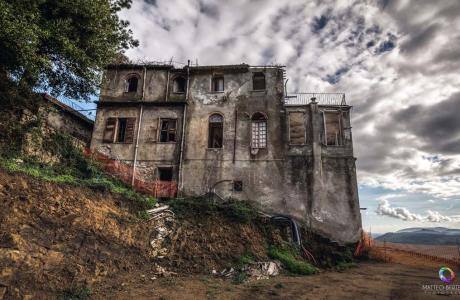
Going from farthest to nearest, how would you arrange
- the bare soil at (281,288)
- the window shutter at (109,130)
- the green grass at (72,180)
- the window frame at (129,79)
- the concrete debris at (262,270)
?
the window frame at (129,79) < the window shutter at (109,130) < the concrete debris at (262,270) < the green grass at (72,180) < the bare soil at (281,288)

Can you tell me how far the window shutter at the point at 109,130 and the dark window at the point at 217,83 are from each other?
24.0 feet

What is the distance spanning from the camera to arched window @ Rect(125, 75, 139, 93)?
18.9 metres

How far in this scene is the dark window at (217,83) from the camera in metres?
19.0

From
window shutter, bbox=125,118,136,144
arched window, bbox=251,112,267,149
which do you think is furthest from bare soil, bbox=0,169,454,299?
window shutter, bbox=125,118,136,144

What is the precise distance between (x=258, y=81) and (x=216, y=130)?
4706 mm

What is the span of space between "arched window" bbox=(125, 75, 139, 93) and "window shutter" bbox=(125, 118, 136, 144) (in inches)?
94.0

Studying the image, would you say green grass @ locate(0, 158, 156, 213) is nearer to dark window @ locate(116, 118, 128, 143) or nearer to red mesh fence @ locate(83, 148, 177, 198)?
red mesh fence @ locate(83, 148, 177, 198)

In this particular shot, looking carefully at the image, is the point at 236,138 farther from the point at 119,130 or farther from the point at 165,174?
the point at 119,130

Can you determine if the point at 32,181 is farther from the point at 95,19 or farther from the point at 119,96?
the point at 119,96

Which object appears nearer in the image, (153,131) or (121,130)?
(153,131)

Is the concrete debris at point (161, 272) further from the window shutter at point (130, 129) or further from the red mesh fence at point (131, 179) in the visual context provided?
the window shutter at point (130, 129)

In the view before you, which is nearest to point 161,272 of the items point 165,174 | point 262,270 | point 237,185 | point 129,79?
point 262,270

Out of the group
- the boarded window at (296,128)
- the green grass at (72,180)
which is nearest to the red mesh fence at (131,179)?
the green grass at (72,180)

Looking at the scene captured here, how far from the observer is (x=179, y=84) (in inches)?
754
